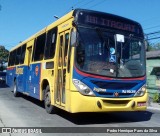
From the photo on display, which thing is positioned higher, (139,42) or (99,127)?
(139,42)

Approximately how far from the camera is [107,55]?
9375 millimetres

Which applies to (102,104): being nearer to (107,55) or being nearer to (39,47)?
(107,55)

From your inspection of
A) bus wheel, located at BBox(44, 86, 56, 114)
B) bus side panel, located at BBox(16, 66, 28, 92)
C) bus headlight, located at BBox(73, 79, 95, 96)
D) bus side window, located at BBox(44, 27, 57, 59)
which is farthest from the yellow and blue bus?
bus side panel, located at BBox(16, 66, 28, 92)

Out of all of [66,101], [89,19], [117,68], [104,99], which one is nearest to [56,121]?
[66,101]

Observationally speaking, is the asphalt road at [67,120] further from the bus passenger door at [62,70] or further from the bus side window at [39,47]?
the bus side window at [39,47]

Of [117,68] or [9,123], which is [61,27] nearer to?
[117,68]

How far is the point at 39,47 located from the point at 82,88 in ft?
16.0

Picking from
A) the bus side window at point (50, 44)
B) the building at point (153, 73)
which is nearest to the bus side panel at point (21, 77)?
the bus side window at point (50, 44)

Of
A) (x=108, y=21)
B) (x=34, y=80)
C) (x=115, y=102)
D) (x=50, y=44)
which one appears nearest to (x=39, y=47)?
(x=34, y=80)

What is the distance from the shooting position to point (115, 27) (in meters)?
9.82

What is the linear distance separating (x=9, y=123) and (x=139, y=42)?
4.61 metres

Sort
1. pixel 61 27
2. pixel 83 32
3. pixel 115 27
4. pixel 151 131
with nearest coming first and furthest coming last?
pixel 151 131
pixel 83 32
pixel 115 27
pixel 61 27

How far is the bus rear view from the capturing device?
8.98m

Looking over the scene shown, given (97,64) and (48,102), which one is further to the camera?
(48,102)
